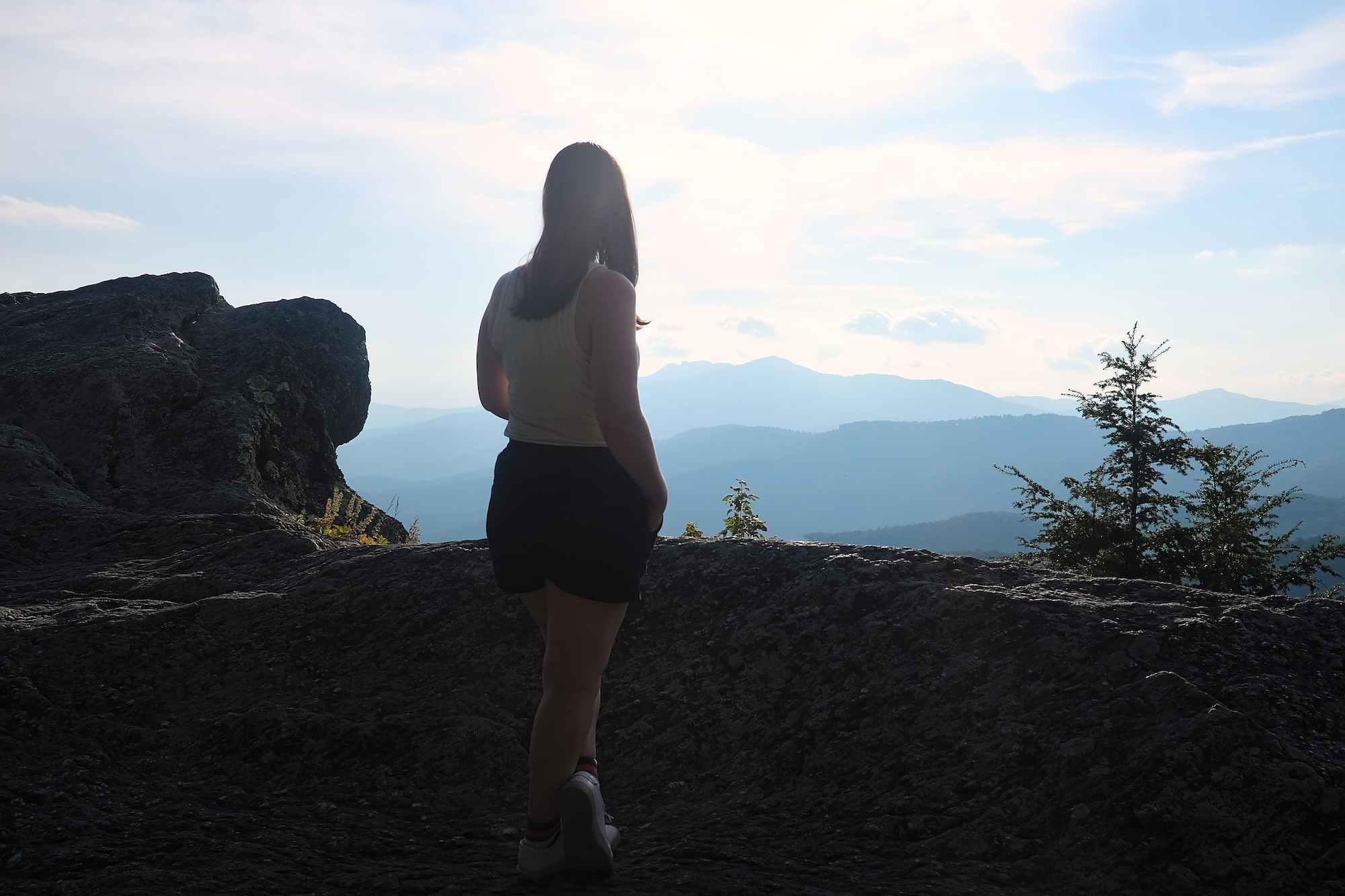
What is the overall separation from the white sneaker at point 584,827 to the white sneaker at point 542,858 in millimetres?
30

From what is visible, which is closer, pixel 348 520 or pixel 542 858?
pixel 542 858

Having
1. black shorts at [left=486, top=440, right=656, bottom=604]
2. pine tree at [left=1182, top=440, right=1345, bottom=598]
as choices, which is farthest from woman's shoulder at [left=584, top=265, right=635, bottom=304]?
pine tree at [left=1182, top=440, right=1345, bottom=598]

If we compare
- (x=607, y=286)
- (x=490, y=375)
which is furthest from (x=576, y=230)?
(x=490, y=375)

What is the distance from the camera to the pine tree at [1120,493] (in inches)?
853

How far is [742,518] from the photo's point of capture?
46.0ft

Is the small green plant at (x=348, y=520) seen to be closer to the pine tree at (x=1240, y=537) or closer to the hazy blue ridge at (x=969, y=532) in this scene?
the pine tree at (x=1240, y=537)

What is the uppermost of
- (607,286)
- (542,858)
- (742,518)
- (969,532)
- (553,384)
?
(607,286)

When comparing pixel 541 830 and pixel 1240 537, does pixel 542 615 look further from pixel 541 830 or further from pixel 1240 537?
pixel 1240 537

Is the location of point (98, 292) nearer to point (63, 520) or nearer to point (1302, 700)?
point (63, 520)

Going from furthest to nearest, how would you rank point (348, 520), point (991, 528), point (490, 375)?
1. point (991, 528)
2. point (348, 520)
3. point (490, 375)

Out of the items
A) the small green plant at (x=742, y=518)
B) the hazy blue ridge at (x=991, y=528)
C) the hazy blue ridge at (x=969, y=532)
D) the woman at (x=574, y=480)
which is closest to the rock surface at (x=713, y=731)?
the woman at (x=574, y=480)

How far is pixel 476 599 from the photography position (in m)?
4.86

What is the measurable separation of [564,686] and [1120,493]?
80.5ft

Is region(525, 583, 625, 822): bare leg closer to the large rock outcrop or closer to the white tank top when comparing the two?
the white tank top
